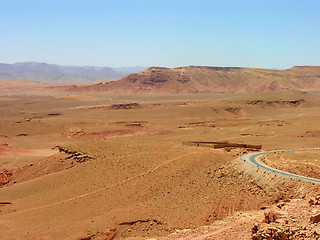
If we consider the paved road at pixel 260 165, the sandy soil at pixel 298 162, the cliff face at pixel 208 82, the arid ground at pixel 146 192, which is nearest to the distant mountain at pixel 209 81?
the cliff face at pixel 208 82

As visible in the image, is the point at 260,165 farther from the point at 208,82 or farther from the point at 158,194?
the point at 208,82

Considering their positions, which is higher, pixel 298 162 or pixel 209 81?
pixel 209 81

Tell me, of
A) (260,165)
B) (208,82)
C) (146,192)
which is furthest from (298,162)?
(208,82)

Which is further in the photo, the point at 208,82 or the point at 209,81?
the point at 209,81

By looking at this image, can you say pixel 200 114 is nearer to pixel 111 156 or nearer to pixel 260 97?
pixel 260 97

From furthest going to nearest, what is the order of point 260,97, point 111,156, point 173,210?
1. point 260,97
2. point 111,156
3. point 173,210

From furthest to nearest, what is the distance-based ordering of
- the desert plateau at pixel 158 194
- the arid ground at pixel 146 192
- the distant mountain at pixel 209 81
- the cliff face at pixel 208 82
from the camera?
the distant mountain at pixel 209 81, the cliff face at pixel 208 82, the arid ground at pixel 146 192, the desert plateau at pixel 158 194

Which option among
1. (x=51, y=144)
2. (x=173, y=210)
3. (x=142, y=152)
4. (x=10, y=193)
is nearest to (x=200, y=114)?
(x=51, y=144)

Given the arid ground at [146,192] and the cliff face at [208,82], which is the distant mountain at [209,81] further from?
the arid ground at [146,192]

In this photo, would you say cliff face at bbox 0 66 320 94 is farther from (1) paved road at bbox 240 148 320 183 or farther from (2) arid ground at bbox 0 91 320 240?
(1) paved road at bbox 240 148 320 183
